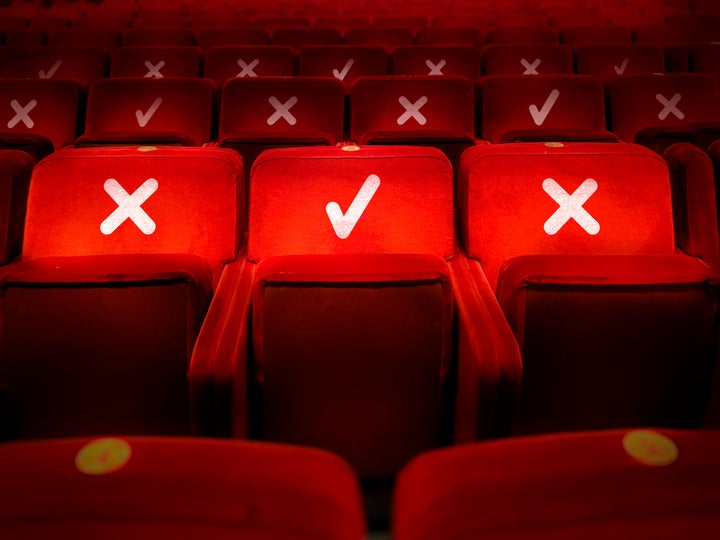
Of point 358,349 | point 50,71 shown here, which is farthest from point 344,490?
point 50,71

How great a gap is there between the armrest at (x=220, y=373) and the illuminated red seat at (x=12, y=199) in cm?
18

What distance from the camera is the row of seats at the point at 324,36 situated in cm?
93

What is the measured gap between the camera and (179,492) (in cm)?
14

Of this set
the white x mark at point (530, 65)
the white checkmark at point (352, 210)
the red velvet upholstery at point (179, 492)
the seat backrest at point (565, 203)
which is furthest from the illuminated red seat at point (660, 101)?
the red velvet upholstery at point (179, 492)

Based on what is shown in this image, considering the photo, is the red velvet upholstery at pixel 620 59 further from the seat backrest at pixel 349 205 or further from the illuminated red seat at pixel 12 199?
the illuminated red seat at pixel 12 199

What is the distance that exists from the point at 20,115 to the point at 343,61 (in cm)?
39

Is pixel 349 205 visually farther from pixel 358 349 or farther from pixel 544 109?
pixel 544 109

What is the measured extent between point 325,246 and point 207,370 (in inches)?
5.4

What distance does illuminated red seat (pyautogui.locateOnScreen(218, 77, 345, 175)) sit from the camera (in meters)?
0.59

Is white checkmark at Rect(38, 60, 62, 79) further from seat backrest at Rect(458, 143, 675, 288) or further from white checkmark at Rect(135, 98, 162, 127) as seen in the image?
seat backrest at Rect(458, 143, 675, 288)

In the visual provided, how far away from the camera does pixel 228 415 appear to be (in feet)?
0.90

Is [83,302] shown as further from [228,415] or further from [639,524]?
[639,524]

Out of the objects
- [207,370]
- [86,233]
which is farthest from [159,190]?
[207,370]

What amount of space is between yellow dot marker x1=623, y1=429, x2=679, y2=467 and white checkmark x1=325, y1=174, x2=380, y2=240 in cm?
25
